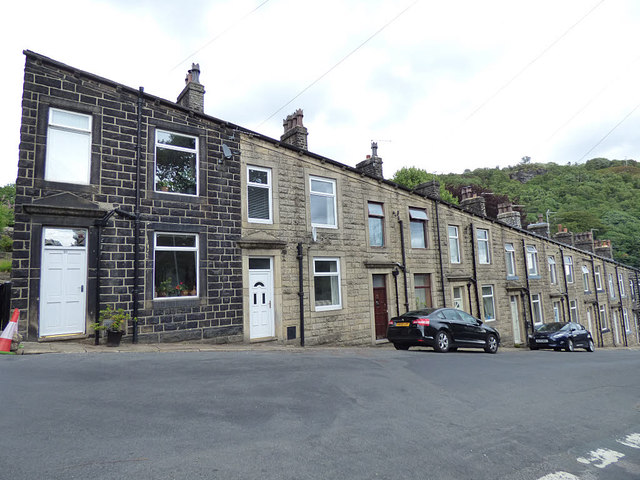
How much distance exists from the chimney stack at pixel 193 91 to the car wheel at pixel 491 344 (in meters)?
12.2

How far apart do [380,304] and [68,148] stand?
11.7 metres

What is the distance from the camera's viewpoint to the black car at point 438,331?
12367 mm

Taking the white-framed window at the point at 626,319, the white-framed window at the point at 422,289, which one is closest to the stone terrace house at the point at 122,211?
the white-framed window at the point at 422,289

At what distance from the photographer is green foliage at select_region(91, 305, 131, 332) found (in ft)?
30.9

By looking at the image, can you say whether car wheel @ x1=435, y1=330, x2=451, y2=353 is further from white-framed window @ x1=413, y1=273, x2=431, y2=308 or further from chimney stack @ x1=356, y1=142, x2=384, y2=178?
chimney stack @ x1=356, y1=142, x2=384, y2=178

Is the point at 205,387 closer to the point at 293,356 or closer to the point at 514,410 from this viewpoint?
the point at 293,356

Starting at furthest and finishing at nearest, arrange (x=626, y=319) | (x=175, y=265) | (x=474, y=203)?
1. (x=626, y=319)
2. (x=474, y=203)
3. (x=175, y=265)

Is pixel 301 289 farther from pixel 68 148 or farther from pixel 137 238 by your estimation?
pixel 68 148

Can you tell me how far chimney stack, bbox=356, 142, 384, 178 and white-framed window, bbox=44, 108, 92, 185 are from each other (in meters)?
10.2

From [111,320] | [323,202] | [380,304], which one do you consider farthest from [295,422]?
[380,304]

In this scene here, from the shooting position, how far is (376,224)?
16.4m

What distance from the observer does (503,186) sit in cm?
7400

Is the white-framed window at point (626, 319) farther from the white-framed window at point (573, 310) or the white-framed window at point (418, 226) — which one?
the white-framed window at point (418, 226)

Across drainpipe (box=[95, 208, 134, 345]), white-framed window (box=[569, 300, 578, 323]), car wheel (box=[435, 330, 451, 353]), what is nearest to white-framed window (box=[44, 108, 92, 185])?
drainpipe (box=[95, 208, 134, 345])
